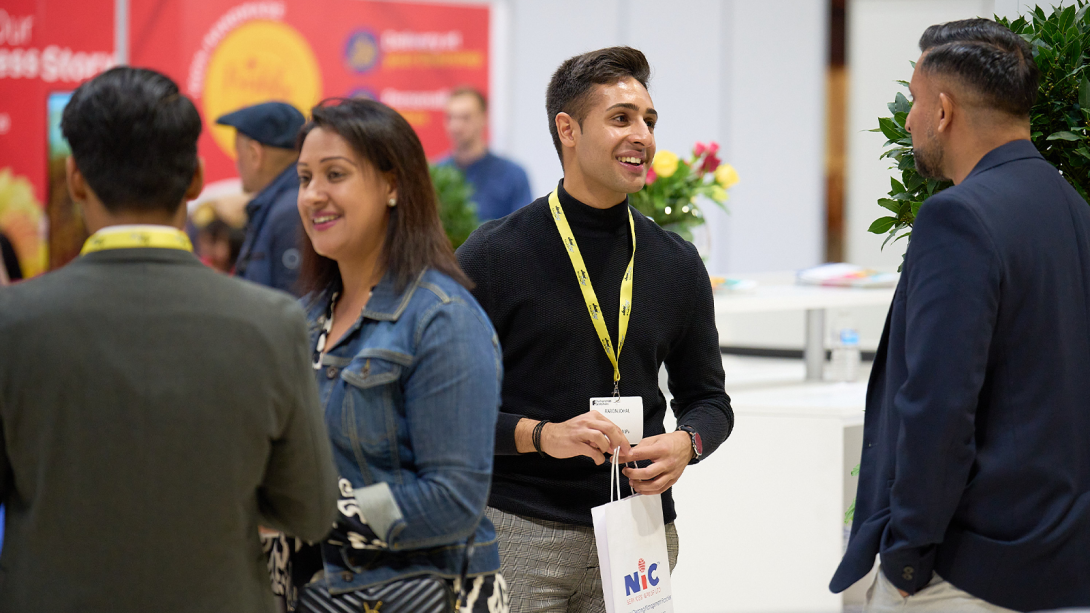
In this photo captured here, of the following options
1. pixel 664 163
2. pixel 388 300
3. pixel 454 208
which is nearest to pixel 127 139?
pixel 388 300

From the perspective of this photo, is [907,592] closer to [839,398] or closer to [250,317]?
[250,317]

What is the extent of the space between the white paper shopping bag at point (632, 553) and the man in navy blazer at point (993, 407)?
0.39 m

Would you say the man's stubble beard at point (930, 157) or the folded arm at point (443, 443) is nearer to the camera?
the folded arm at point (443, 443)

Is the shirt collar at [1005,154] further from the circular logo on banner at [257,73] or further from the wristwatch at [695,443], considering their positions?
the circular logo on banner at [257,73]

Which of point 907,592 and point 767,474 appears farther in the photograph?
point 767,474

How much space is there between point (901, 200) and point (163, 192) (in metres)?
1.53

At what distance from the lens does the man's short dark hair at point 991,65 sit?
177 centimetres

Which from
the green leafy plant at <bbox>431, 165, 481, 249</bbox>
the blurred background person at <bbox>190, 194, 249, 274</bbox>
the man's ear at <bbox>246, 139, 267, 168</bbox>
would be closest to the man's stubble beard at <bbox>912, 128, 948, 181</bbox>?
the man's ear at <bbox>246, 139, 267, 168</bbox>

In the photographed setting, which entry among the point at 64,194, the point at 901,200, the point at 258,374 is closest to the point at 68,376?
the point at 258,374

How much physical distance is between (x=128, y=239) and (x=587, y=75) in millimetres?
1082

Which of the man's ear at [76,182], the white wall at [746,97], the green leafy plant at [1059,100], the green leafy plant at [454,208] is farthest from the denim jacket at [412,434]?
the white wall at [746,97]

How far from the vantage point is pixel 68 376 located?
1.19 meters

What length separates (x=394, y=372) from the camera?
1.49 meters

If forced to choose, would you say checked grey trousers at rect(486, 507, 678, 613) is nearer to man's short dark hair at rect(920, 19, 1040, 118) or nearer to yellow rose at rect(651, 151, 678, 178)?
man's short dark hair at rect(920, 19, 1040, 118)
